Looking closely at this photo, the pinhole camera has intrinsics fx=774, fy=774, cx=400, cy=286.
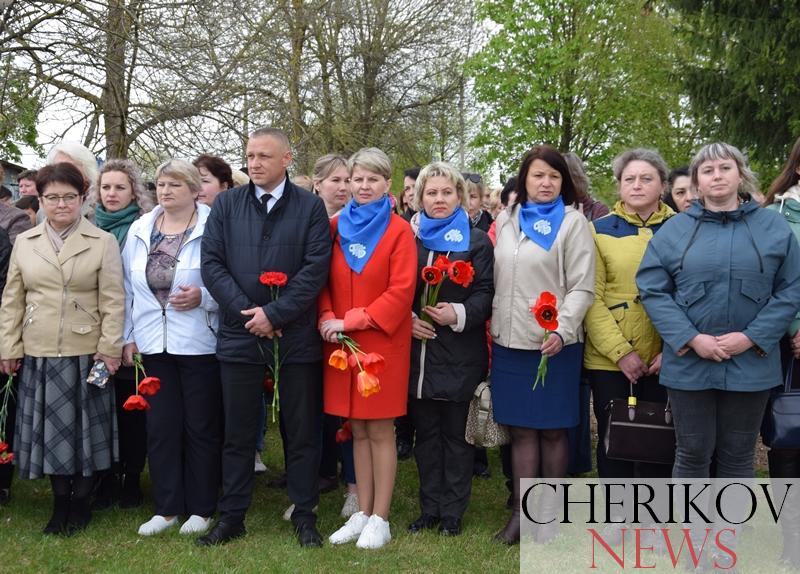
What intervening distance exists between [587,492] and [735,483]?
139 centimetres

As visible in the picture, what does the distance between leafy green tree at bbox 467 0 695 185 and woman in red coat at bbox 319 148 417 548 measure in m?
15.0

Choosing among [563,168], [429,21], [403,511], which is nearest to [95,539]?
[403,511]

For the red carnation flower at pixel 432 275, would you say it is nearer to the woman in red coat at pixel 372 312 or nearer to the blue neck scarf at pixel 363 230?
the woman in red coat at pixel 372 312

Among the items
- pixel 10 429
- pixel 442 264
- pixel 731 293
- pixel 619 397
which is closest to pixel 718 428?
pixel 619 397

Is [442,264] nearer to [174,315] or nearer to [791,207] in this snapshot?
[174,315]

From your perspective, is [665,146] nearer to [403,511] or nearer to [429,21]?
[429,21]

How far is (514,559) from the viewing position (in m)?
4.23

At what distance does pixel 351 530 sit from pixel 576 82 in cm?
1627

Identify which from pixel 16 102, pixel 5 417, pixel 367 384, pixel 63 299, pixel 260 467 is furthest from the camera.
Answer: pixel 16 102

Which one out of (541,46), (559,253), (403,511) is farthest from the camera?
(541,46)

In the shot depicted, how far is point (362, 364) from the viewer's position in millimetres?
4082

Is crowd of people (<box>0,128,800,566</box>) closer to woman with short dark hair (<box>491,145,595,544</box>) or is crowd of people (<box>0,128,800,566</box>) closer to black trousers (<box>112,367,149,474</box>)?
woman with short dark hair (<box>491,145,595,544</box>)

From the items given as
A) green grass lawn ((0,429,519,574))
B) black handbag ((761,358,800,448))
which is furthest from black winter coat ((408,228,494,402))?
black handbag ((761,358,800,448))

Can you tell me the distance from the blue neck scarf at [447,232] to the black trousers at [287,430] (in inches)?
38.3
